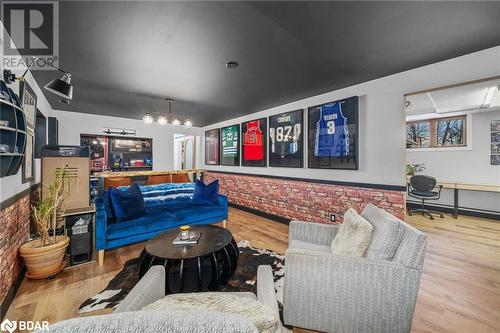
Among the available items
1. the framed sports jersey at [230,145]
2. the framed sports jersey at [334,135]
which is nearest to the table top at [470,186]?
the framed sports jersey at [334,135]

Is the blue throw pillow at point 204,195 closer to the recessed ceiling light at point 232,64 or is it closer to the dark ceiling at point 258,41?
the dark ceiling at point 258,41

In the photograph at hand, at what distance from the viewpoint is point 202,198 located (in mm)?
3926

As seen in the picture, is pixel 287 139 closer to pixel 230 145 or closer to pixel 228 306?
pixel 230 145

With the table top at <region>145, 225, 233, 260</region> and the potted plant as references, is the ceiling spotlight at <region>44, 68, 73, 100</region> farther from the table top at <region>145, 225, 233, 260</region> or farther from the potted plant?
the table top at <region>145, 225, 233, 260</region>

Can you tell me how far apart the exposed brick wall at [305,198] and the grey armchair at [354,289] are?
63.1 inches

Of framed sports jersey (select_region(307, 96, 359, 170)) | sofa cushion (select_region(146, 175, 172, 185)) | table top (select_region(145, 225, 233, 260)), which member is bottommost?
table top (select_region(145, 225, 233, 260))

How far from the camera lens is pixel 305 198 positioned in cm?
389

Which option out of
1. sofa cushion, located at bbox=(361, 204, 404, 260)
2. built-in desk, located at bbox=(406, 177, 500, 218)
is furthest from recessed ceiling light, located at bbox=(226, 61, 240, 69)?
built-in desk, located at bbox=(406, 177, 500, 218)

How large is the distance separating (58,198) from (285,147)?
367cm

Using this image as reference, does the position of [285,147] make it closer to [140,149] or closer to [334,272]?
[334,272]

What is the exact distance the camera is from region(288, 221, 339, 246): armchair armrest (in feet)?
7.19

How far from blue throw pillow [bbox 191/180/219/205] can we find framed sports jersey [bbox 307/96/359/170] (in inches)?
76.3

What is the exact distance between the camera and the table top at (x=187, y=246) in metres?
1.91

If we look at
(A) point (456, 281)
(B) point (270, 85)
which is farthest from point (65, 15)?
(A) point (456, 281)
